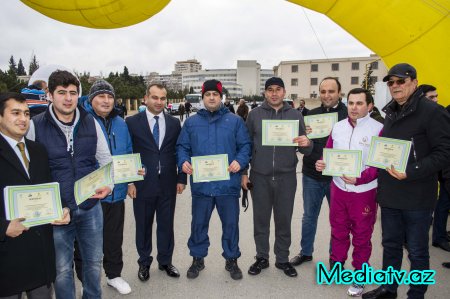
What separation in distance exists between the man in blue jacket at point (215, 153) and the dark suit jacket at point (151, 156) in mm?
152

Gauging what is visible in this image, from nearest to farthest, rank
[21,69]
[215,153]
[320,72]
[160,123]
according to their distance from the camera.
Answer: [215,153], [160,123], [320,72], [21,69]

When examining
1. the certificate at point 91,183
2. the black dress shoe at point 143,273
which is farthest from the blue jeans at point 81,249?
the black dress shoe at point 143,273

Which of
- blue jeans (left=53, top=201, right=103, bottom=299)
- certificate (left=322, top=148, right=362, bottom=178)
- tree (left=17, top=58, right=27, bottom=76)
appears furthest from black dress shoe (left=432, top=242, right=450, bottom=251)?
tree (left=17, top=58, right=27, bottom=76)

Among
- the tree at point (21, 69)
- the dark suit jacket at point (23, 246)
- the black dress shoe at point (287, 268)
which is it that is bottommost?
the black dress shoe at point (287, 268)

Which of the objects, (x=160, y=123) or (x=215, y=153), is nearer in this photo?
(x=215, y=153)

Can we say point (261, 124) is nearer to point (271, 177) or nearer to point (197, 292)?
point (271, 177)

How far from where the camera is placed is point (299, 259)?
3.86m

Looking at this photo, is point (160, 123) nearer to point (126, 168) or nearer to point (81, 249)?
point (126, 168)

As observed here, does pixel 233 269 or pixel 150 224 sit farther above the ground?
pixel 150 224

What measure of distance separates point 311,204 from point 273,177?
2.17ft

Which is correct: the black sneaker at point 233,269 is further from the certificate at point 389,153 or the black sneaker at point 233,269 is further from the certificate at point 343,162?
the certificate at point 389,153

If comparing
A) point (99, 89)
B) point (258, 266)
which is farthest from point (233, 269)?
point (99, 89)

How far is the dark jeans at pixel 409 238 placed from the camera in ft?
9.28

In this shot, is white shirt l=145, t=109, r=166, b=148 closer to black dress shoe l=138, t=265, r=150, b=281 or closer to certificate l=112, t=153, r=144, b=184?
certificate l=112, t=153, r=144, b=184
